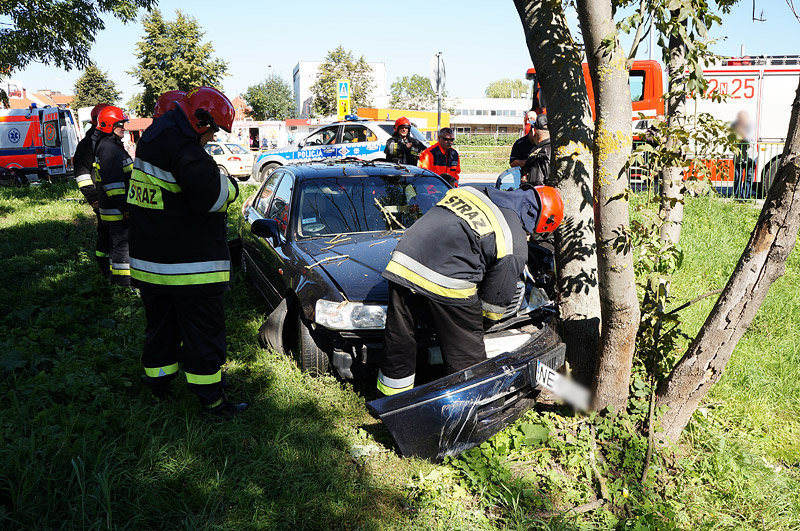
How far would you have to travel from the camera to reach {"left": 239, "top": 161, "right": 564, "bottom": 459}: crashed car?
2.78m

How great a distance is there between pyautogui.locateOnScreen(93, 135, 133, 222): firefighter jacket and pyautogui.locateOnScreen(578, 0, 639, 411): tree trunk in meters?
4.53

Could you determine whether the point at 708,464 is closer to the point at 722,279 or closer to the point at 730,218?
the point at 722,279

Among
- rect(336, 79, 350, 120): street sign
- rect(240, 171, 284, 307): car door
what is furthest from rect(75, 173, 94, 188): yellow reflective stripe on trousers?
rect(336, 79, 350, 120): street sign

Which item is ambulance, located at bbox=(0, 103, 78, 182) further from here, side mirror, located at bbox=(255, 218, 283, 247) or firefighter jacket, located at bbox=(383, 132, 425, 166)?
side mirror, located at bbox=(255, 218, 283, 247)

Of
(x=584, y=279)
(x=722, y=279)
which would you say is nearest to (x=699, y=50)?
(x=584, y=279)

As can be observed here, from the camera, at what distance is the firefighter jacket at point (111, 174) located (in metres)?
5.51

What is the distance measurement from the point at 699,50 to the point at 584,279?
133 cm

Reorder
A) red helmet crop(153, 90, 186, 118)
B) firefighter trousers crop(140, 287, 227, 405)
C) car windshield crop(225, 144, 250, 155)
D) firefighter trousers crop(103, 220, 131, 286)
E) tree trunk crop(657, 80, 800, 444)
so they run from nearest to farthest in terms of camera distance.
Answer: tree trunk crop(657, 80, 800, 444) < firefighter trousers crop(140, 287, 227, 405) < red helmet crop(153, 90, 186, 118) < firefighter trousers crop(103, 220, 131, 286) < car windshield crop(225, 144, 250, 155)

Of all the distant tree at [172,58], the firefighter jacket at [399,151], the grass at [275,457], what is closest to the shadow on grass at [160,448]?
the grass at [275,457]

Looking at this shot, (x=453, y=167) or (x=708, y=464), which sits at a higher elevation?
(x=453, y=167)

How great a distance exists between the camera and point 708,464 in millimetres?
3023

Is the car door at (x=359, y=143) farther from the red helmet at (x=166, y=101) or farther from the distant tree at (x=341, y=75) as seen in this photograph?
the distant tree at (x=341, y=75)

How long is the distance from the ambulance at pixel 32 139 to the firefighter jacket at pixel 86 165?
15123mm

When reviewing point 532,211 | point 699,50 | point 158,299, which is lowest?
point 158,299
